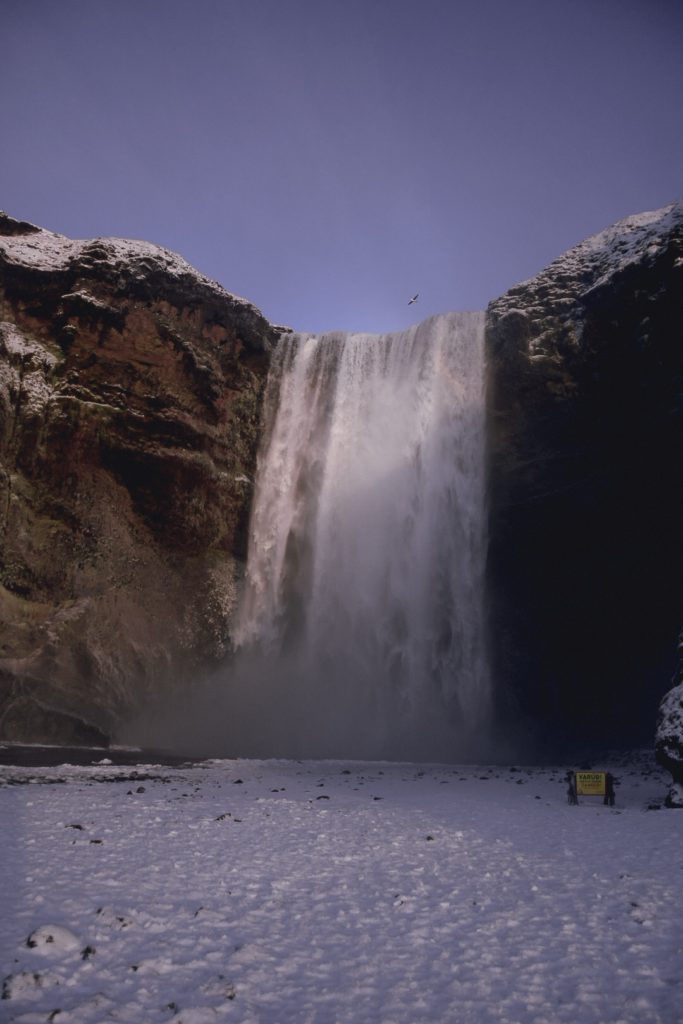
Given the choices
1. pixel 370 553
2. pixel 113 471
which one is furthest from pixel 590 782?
pixel 113 471

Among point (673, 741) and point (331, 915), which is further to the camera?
point (673, 741)

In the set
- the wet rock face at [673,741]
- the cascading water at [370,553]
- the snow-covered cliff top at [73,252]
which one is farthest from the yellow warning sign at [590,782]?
the snow-covered cliff top at [73,252]

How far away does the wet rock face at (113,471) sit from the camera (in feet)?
76.9

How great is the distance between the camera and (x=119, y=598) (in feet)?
84.5

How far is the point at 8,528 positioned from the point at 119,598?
533 centimetres

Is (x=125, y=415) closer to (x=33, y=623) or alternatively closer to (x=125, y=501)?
(x=125, y=501)

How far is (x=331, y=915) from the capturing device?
17.0ft

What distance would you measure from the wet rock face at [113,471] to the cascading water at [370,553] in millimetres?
2279

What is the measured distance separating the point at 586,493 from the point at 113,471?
2192cm

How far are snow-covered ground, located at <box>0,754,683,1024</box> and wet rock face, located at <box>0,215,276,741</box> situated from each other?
1449 cm

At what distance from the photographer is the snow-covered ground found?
12.0 ft

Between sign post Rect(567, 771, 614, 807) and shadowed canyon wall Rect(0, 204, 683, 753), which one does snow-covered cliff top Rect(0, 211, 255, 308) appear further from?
sign post Rect(567, 771, 614, 807)

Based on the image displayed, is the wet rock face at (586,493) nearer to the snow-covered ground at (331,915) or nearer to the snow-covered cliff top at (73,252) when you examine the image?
the snow-covered cliff top at (73,252)

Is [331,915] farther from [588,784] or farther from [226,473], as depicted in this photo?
[226,473]
